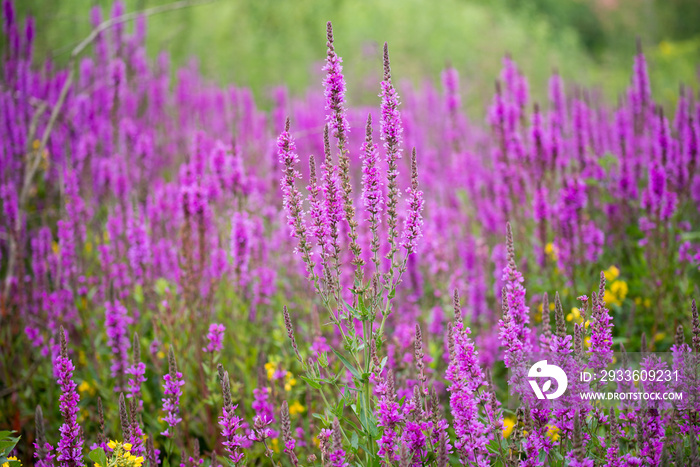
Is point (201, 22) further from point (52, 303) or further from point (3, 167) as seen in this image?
point (52, 303)

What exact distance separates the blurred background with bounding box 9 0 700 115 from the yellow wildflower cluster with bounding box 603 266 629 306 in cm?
557

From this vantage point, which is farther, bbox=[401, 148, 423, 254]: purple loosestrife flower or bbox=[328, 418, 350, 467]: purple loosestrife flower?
bbox=[401, 148, 423, 254]: purple loosestrife flower

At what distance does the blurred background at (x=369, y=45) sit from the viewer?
34.7 ft

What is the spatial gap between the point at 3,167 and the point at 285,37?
31.8ft

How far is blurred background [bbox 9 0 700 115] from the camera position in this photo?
10.6 meters

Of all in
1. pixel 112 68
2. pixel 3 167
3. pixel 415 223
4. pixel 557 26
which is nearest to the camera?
pixel 415 223

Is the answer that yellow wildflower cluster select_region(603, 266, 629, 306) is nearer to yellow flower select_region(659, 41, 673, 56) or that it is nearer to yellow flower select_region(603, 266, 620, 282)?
yellow flower select_region(603, 266, 620, 282)

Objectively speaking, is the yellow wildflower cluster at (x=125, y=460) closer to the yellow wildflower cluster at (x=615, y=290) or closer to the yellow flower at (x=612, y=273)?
the yellow wildflower cluster at (x=615, y=290)

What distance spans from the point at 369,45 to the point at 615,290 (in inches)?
256

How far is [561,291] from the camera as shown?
3760 mm

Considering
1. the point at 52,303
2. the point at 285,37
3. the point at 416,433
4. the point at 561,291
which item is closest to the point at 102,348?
the point at 52,303

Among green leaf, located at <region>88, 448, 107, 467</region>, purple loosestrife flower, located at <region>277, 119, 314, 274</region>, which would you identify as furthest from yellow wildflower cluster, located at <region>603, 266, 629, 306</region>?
green leaf, located at <region>88, 448, 107, 467</region>

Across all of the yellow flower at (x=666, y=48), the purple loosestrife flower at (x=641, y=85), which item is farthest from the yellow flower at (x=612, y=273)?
the yellow flower at (x=666, y=48)

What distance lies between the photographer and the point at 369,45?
9.16 m
